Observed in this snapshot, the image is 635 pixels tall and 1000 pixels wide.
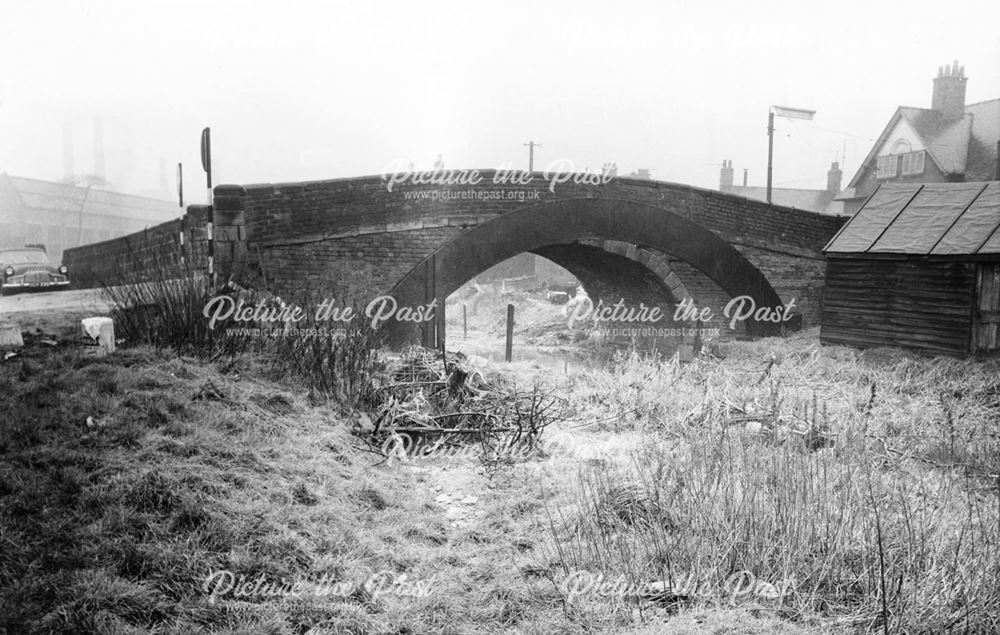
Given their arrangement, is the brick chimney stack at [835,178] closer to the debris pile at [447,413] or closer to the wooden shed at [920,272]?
the wooden shed at [920,272]

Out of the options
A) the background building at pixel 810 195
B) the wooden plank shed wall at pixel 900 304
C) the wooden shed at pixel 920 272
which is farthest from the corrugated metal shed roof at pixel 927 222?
the background building at pixel 810 195

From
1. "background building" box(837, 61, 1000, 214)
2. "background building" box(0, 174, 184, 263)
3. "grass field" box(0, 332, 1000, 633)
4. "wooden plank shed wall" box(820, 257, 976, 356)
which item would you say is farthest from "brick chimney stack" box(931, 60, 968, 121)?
"background building" box(0, 174, 184, 263)

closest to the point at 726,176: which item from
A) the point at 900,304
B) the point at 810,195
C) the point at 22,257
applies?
the point at 810,195

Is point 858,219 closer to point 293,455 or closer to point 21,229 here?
point 293,455

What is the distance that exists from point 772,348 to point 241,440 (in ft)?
31.5

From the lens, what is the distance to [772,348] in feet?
38.3

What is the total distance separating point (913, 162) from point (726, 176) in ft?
40.2

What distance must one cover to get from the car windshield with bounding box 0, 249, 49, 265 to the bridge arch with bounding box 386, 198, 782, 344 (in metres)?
10.8

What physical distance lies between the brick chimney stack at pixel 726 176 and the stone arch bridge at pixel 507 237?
22.2m

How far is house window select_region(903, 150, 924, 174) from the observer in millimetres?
24328

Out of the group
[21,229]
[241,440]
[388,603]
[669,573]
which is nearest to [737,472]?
[669,573]

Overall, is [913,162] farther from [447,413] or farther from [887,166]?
[447,413]

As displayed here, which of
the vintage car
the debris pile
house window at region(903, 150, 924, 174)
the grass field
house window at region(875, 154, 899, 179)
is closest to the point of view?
the grass field

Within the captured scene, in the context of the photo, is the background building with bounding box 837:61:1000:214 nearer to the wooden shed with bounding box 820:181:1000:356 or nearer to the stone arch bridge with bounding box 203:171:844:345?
the stone arch bridge with bounding box 203:171:844:345
